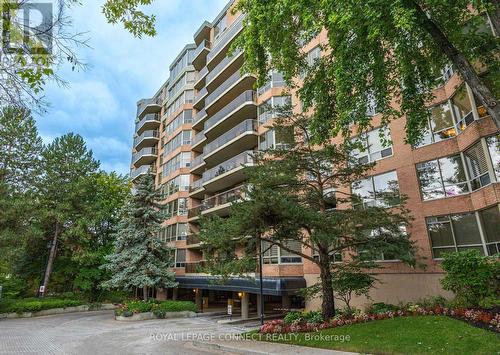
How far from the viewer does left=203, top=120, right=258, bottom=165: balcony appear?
955 inches

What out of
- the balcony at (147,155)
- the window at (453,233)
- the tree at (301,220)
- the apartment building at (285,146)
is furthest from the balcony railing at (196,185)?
the window at (453,233)

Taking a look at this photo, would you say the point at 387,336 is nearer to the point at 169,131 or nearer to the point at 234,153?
the point at 234,153

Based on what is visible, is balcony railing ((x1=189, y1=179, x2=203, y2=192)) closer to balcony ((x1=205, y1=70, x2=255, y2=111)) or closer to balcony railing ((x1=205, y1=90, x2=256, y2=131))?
balcony railing ((x1=205, y1=90, x2=256, y2=131))

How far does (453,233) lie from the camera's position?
541 inches

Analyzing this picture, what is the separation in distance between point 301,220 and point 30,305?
25182 millimetres

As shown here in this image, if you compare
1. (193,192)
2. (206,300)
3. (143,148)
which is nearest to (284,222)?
(193,192)

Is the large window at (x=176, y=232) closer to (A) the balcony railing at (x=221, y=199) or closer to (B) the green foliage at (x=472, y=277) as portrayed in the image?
(A) the balcony railing at (x=221, y=199)

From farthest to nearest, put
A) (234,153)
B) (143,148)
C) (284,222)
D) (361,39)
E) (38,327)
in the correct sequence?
(143,148) < (234,153) < (38,327) < (284,222) < (361,39)

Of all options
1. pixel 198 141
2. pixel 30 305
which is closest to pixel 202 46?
pixel 198 141

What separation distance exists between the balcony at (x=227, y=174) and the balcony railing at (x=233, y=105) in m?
4.47

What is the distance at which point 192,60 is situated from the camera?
36719 millimetres

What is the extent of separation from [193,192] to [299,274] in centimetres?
1510

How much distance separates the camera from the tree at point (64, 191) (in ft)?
91.4

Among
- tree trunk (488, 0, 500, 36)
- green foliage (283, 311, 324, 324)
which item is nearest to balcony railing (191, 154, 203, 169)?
green foliage (283, 311, 324, 324)
